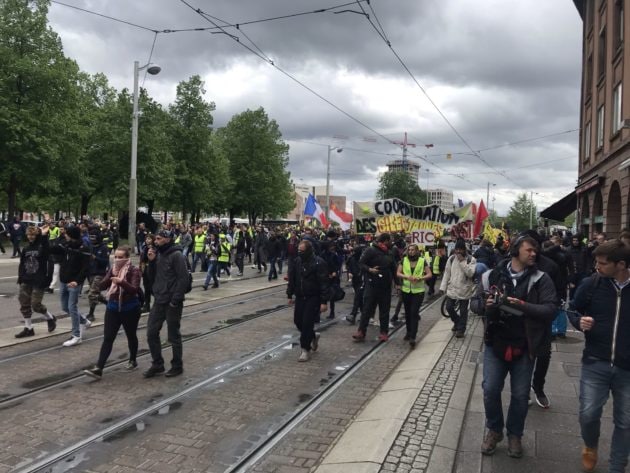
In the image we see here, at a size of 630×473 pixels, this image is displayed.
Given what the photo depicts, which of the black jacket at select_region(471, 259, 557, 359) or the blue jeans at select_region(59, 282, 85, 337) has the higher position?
the black jacket at select_region(471, 259, 557, 359)

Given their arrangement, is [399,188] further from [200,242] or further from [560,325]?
[560,325]

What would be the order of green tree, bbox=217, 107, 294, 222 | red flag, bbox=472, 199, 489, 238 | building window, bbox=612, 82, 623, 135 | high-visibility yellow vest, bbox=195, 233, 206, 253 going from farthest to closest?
1. green tree, bbox=217, 107, 294, 222
2. building window, bbox=612, 82, 623, 135
3. high-visibility yellow vest, bbox=195, 233, 206, 253
4. red flag, bbox=472, 199, 489, 238

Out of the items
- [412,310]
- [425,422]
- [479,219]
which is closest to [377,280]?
[412,310]

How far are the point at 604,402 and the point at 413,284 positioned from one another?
196 inches

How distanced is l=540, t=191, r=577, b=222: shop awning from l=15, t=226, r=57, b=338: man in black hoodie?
95.1 ft

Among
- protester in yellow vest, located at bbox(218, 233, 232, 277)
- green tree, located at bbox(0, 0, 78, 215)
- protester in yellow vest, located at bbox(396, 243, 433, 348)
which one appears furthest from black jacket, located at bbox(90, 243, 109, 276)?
green tree, located at bbox(0, 0, 78, 215)

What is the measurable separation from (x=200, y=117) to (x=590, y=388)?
4371 centimetres

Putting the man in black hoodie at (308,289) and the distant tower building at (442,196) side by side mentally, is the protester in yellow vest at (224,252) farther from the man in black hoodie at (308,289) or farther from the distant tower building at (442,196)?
the distant tower building at (442,196)

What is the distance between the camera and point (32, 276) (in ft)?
27.1

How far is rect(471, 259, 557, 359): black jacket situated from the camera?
158 inches

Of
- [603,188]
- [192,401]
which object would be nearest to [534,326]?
[192,401]

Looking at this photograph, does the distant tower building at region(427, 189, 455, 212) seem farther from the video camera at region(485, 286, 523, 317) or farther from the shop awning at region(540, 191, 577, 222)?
the video camera at region(485, 286, 523, 317)

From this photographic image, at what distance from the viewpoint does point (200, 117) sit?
4459 cm

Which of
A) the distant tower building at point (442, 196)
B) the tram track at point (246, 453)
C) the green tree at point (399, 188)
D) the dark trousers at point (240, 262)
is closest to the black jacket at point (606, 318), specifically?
the tram track at point (246, 453)
